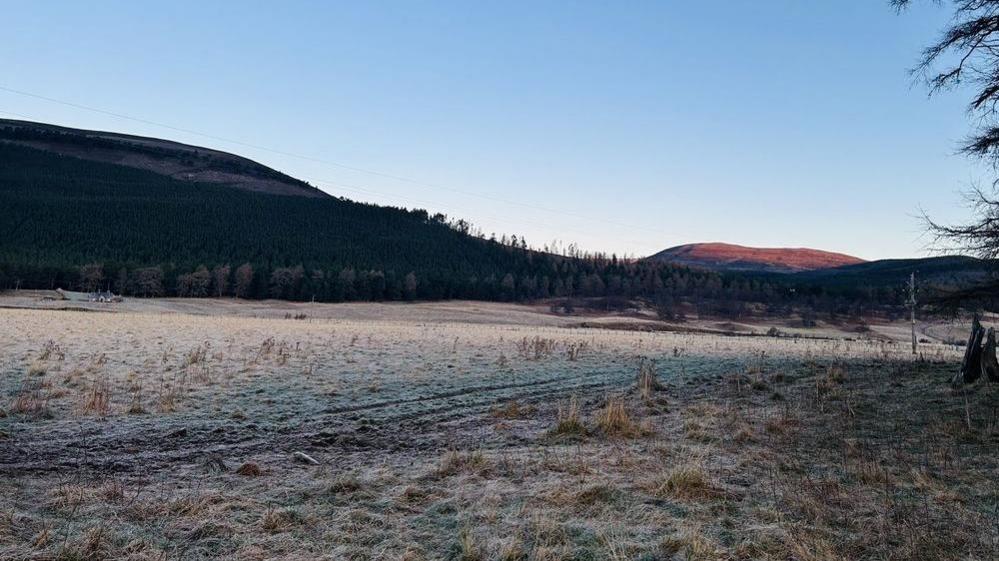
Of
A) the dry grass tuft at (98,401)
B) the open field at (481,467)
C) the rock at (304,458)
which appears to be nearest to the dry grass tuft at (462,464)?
the open field at (481,467)

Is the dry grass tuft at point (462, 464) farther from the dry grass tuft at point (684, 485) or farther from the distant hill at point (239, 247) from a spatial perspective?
the distant hill at point (239, 247)

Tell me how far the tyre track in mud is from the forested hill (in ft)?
272

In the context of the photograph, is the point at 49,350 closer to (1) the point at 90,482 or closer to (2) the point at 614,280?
(1) the point at 90,482

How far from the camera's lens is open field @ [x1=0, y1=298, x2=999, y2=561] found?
529 centimetres

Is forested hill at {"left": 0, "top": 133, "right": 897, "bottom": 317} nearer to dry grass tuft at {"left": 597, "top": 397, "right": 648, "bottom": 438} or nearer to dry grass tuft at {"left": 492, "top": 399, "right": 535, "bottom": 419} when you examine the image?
dry grass tuft at {"left": 492, "top": 399, "right": 535, "bottom": 419}

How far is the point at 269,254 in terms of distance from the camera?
404ft

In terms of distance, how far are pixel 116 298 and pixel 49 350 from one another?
59583mm

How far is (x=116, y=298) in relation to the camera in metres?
69.5

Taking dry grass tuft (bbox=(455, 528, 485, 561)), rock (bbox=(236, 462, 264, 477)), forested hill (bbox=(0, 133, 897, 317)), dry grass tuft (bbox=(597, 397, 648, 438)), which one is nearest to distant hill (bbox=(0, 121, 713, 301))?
forested hill (bbox=(0, 133, 897, 317))

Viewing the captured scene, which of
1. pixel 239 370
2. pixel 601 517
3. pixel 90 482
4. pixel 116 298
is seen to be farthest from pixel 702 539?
pixel 116 298

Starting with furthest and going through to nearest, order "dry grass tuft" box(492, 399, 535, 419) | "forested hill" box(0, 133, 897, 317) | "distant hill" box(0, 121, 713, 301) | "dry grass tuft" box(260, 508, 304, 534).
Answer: "forested hill" box(0, 133, 897, 317)
"distant hill" box(0, 121, 713, 301)
"dry grass tuft" box(492, 399, 535, 419)
"dry grass tuft" box(260, 508, 304, 534)

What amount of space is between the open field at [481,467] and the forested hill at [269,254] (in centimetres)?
8027

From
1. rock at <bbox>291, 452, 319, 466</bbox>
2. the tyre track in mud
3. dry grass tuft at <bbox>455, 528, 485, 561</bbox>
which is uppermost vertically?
dry grass tuft at <bbox>455, 528, 485, 561</bbox>

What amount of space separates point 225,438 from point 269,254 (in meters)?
122
